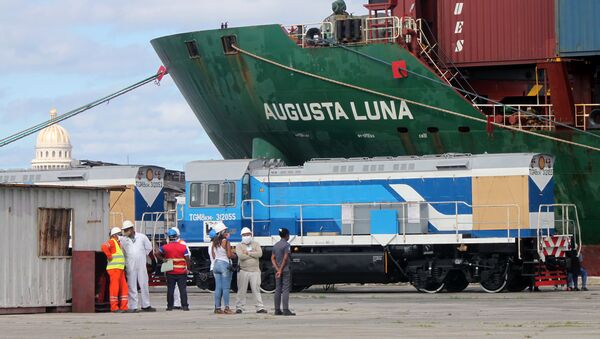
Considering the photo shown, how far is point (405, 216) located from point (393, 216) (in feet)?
1.08

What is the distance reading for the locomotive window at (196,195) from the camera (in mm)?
37062

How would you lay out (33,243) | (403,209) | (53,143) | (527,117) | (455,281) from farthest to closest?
(53,143)
(527,117)
(403,209)
(455,281)
(33,243)

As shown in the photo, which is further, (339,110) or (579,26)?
(339,110)

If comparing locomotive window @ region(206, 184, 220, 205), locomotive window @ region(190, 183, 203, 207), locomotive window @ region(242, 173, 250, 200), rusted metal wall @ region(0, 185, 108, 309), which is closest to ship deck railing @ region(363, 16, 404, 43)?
locomotive window @ region(242, 173, 250, 200)

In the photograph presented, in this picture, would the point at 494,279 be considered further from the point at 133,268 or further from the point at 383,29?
the point at 133,268

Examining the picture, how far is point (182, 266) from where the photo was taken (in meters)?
27.0

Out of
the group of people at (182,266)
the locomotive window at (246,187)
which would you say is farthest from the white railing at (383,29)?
the group of people at (182,266)

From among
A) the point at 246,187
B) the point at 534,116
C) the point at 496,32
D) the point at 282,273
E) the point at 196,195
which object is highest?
the point at 496,32

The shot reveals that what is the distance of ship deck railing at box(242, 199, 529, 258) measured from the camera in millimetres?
34188

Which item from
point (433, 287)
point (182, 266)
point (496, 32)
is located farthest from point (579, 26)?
point (182, 266)

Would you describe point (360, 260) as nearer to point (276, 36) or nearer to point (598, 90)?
point (276, 36)

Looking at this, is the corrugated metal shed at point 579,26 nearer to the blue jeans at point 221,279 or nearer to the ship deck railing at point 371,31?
the ship deck railing at point 371,31

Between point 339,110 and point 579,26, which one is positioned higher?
point 579,26

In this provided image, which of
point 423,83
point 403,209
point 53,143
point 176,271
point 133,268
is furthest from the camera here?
point 53,143
